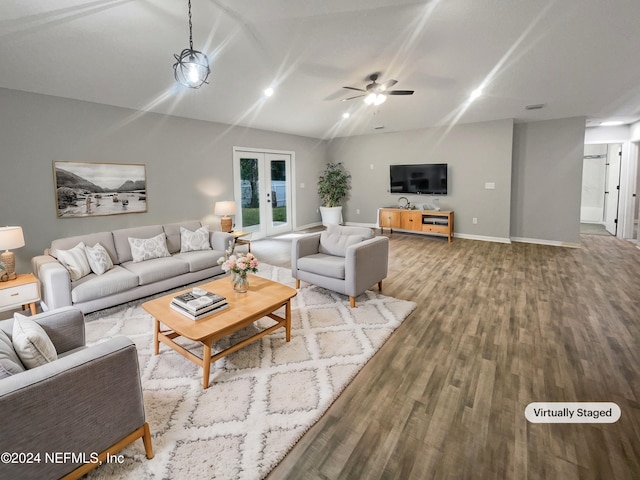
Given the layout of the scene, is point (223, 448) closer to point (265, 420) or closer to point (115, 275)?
point (265, 420)

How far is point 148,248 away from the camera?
4254 millimetres

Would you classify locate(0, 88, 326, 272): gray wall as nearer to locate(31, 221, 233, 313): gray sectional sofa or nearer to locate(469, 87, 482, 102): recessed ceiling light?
locate(31, 221, 233, 313): gray sectional sofa

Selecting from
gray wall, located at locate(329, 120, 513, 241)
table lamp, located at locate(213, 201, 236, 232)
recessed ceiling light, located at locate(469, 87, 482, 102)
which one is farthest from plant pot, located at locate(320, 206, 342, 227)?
recessed ceiling light, located at locate(469, 87, 482, 102)

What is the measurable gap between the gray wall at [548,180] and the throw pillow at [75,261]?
7.89 m

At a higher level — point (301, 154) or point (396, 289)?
point (301, 154)

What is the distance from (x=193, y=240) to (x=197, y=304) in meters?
2.48

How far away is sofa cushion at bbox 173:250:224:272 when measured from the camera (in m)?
4.27

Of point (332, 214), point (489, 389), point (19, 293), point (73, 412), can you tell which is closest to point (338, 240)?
point (489, 389)

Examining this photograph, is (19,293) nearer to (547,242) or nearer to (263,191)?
(263,191)

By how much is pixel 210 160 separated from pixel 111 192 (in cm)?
195

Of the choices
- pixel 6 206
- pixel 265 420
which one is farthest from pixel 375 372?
pixel 6 206

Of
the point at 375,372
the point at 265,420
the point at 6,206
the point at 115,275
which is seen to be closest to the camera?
the point at 265,420

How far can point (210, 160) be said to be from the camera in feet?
20.8

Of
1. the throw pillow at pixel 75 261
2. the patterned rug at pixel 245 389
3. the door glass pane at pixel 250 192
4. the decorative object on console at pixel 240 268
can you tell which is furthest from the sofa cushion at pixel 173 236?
the door glass pane at pixel 250 192
